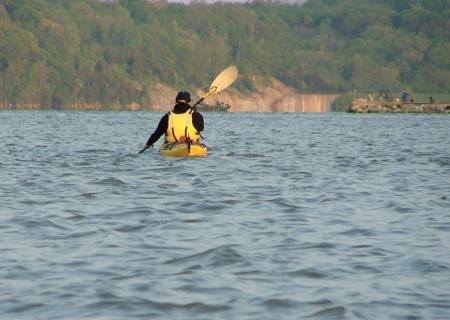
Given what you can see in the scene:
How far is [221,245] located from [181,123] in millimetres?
14828

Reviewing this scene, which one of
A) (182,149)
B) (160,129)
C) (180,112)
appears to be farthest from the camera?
(182,149)

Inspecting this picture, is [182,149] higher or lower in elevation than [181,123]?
lower

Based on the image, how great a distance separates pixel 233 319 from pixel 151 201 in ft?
29.2

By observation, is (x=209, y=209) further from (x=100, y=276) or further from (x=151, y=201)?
(x=100, y=276)

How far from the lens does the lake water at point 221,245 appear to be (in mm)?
10516

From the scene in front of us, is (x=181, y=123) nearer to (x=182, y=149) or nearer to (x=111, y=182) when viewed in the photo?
(x=182, y=149)

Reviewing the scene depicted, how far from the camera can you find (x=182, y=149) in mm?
28812

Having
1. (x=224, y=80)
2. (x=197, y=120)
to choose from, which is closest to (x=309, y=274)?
(x=197, y=120)

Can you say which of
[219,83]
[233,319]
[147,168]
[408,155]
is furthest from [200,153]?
[233,319]

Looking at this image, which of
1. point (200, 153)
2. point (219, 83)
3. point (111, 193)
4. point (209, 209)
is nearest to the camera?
point (209, 209)

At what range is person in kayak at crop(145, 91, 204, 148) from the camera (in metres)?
28.0

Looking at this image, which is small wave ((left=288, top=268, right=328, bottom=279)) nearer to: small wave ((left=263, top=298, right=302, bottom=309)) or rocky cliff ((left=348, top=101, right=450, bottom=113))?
small wave ((left=263, top=298, right=302, bottom=309))

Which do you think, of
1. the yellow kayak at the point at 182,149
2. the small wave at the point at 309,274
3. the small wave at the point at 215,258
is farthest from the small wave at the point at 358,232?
the yellow kayak at the point at 182,149

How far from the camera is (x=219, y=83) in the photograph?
118ft
